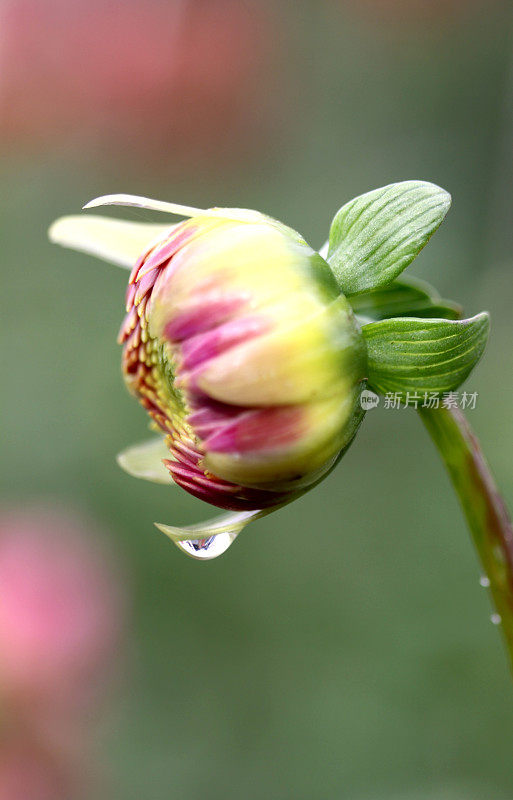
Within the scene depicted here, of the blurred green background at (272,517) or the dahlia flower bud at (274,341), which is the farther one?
the blurred green background at (272,517)

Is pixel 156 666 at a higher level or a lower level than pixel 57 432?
lower

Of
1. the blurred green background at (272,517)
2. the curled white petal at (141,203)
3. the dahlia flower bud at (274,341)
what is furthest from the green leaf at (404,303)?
the blurred green background at (272,517)

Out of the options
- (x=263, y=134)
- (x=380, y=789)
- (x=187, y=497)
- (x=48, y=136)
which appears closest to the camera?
(x=380, y=789)

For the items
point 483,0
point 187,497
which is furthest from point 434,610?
point 483,0

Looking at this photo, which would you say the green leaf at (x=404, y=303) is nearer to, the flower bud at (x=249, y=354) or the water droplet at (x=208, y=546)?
the flower bud at (x=249, y=354)

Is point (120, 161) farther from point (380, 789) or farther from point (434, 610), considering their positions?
point (380, 789)

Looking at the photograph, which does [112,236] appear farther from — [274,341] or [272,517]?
[272,517]

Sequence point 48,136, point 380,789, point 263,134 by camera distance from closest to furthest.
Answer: point 380,789 < point 48,136 < point 263,134

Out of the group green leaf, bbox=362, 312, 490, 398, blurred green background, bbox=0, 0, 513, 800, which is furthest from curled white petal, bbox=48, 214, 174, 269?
blurred green background, bbox=0, 0, 513, 800
